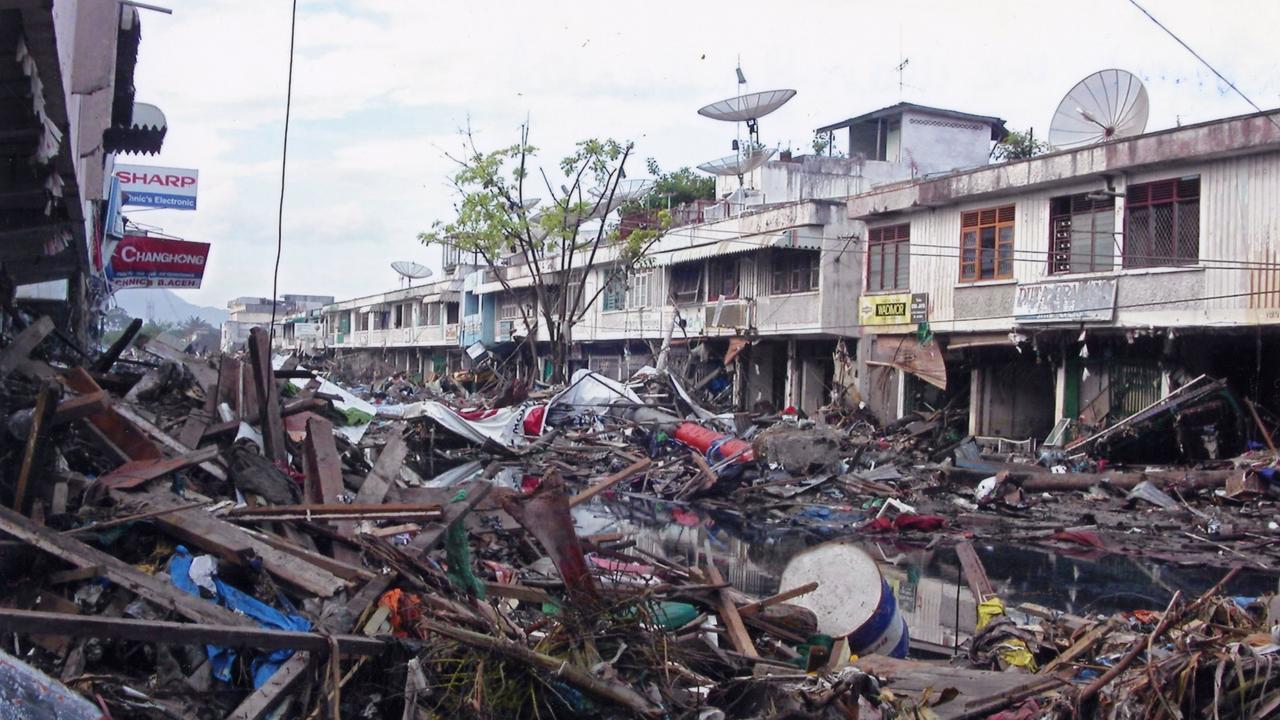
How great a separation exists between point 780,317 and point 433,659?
25170 millimetres

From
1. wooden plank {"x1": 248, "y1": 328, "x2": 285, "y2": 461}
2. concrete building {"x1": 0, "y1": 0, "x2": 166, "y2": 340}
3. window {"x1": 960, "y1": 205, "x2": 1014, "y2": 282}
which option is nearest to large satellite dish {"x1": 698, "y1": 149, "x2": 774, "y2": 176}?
window {"x1": 960, "y1": 205, "x2": 1014, "y2": 282}

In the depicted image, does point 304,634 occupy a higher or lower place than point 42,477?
lower

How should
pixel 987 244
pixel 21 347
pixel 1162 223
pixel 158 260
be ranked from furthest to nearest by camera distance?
pixel 987 244 → pixel 1162 223 → pixel 158 260 → pixel 21 347

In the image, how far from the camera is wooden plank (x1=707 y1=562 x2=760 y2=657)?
5.98 metres

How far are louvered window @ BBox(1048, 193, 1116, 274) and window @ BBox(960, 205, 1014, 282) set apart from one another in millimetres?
1077

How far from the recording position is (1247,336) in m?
18.7

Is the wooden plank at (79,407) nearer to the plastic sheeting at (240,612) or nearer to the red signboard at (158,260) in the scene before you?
the plastic sheeting at (240,612)

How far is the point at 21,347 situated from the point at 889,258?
67.8 feet

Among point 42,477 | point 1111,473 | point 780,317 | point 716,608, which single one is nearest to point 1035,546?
point 1111,473

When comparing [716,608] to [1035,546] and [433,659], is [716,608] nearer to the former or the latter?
[433,659]

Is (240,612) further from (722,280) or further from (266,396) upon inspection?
(722,280)

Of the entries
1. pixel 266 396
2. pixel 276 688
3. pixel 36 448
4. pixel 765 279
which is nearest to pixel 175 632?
pixel 276 688

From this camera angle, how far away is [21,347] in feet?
29.7

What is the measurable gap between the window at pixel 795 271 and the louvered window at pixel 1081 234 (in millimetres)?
8025
